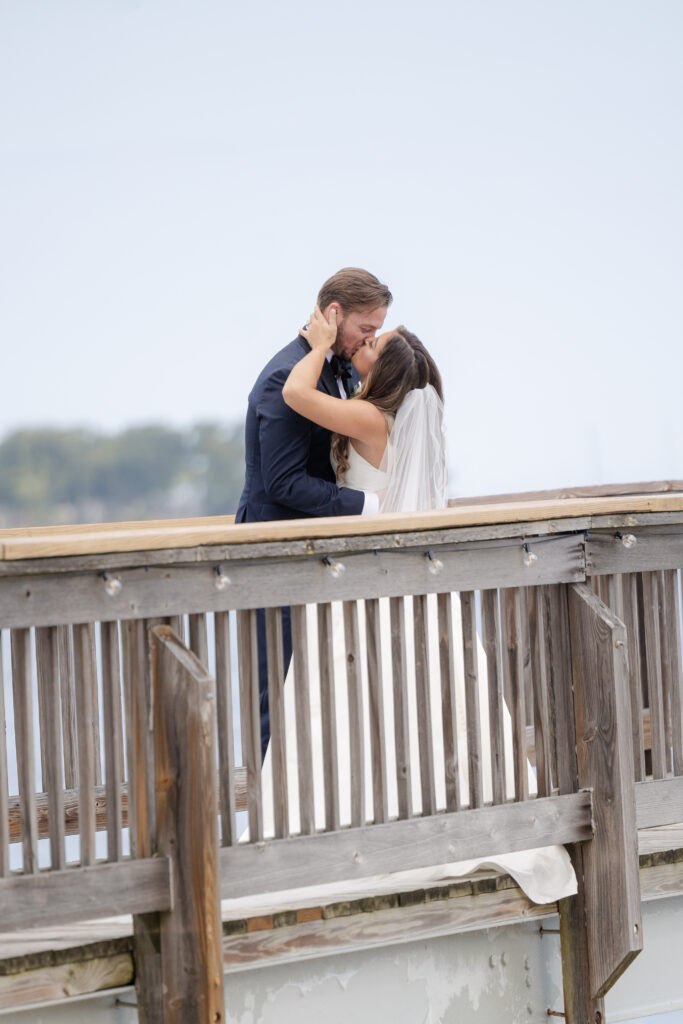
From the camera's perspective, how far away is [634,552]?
2.92 meters

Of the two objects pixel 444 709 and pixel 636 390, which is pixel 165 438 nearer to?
pixel 636 390

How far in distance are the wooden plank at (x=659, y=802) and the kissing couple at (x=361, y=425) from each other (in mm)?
961

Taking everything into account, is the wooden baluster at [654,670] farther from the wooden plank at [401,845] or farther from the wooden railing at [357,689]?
the wooden plank at [401,845]

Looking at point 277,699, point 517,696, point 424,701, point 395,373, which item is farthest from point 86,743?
point 395,373

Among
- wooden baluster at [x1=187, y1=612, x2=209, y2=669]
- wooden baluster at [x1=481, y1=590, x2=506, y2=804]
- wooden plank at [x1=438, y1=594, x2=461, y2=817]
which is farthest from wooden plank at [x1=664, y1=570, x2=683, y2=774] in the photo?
wooden baluster at [x1=187, y1=612, x2=209, y2=669]

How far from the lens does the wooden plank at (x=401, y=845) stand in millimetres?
2520

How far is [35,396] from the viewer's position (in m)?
74.6

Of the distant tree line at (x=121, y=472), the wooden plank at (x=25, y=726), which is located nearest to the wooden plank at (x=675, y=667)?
the wooden plank at (x=25, y=726)

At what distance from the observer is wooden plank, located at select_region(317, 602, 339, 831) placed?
8.58 feet

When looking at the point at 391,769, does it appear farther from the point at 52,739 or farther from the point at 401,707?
the point at 52,739

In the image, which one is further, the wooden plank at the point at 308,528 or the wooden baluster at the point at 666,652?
the wooden baluster at the point at 666,652

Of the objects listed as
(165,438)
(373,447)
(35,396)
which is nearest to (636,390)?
(165,438)

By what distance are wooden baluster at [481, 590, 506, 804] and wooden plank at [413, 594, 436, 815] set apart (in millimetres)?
150

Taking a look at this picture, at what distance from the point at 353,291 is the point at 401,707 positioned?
4.25ft
